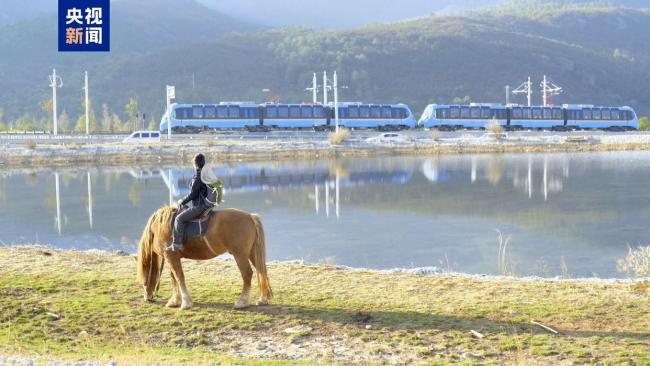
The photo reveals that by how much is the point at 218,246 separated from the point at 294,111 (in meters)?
57.1

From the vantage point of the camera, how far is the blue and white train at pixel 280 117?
61.7 m

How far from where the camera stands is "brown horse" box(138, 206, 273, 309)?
9.14 metres

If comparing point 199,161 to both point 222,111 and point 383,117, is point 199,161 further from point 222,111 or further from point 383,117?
point 383,117

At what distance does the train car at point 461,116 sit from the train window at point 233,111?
56.7ft

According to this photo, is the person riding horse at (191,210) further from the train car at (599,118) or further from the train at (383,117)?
the train car at (599,118)

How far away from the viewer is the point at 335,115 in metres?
64.2

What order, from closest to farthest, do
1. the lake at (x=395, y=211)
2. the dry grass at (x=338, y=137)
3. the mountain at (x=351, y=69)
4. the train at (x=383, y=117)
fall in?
the lake at (x=395, y=211) < the dry grass at (x=338, y=137) < the train at (x=383, y=117) < the mountain at (x=351, y=69)

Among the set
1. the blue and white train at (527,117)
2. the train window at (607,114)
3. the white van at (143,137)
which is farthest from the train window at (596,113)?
the white van at (143,137)

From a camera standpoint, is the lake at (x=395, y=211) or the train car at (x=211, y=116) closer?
the lake at (x=395, y=211)

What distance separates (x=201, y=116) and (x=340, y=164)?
20.6m

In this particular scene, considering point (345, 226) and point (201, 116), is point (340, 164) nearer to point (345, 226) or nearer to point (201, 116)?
point (201, 116)

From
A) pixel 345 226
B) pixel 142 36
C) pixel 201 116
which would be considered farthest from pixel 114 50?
pixel 345 226

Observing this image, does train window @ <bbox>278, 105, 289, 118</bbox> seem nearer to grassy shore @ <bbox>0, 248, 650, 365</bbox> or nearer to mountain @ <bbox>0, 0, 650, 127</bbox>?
mountain @ <bbox>0, 0, 650, 127</bbox>

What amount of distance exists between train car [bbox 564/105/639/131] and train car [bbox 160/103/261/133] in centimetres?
3020
